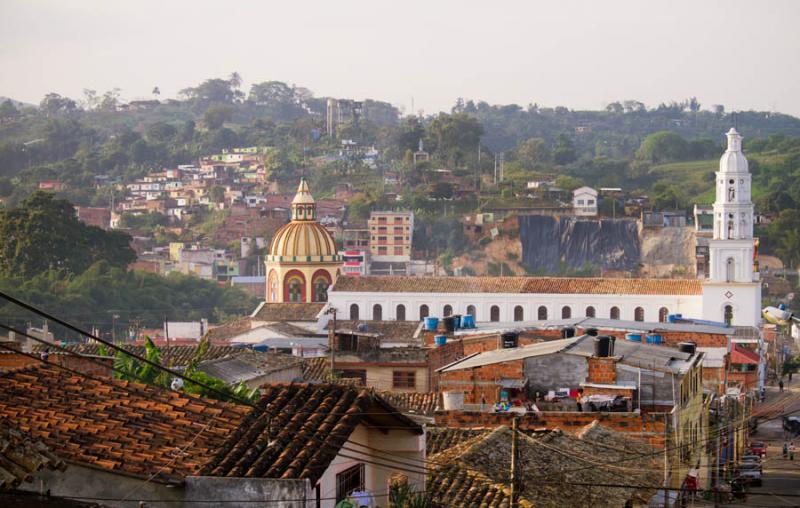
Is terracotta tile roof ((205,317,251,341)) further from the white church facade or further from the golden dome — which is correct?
the golden dome

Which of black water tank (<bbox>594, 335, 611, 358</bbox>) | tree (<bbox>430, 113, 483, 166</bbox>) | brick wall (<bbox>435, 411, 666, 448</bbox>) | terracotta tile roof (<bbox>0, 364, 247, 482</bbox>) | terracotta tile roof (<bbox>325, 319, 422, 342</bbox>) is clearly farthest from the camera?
tree (<bbox>430, 113, 483, 166</bbox>)

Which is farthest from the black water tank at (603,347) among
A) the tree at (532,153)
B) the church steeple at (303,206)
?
the tree at (532,153)

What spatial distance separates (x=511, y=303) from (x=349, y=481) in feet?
181

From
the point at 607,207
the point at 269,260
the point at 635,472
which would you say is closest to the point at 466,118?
the point at 607,207

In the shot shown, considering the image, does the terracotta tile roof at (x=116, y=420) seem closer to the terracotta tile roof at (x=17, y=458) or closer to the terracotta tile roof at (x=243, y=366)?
the terracotta tile roof at (x=17, y=458)

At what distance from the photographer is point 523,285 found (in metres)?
65.9

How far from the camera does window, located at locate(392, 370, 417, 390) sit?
33.1m

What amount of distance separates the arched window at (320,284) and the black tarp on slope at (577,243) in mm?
44602

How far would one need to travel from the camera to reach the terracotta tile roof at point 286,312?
192 feet

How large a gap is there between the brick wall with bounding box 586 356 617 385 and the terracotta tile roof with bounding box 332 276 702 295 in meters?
40.4

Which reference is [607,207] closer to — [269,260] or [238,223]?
[238,223]

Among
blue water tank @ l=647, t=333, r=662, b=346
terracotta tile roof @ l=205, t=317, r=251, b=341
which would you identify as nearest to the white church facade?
terracotta tile roof @ l=205, t=317, r=251, b=341

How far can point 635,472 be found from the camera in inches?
690

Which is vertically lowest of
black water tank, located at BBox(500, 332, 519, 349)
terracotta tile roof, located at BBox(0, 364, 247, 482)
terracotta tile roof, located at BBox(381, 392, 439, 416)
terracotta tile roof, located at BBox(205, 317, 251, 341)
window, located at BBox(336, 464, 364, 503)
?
terracotta tile roof, located at BBox(205, 317, 251, 341)
